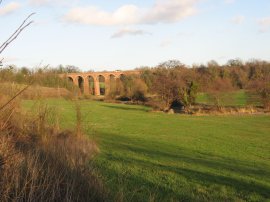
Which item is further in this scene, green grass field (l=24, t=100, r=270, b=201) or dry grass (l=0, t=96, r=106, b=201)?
green grass field (l=24, t=100, r=270, b=201)

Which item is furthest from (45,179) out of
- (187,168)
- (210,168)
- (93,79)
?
(93,79)

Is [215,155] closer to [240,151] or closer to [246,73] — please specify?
[240,151]

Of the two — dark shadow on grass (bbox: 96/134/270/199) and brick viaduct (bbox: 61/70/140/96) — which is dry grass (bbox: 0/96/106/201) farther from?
brick viaduct (bbox: 61/70/140/96)

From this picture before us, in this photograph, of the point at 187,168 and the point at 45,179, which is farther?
the point at 187,168

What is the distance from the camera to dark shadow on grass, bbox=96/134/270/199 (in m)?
12.6

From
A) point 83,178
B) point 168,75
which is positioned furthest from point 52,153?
point 168,75

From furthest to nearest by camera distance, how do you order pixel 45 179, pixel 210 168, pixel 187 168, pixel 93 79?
pixel 93 79, pixel 210 168, pixel 187 168, pixel 45 179

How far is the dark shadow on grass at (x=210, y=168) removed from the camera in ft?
41.5

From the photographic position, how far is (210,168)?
51.1 feet

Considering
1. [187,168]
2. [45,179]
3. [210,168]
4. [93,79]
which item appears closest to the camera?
[45,179]

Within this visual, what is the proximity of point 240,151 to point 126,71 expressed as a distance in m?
86.1

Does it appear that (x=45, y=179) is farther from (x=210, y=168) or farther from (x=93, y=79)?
(x=93, y=79)

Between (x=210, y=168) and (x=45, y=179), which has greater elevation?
(x=45, y=179)

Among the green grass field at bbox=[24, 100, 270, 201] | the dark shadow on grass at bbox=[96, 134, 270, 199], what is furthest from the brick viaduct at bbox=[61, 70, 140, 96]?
the dark shadow on grass at bbox=[96, 134, 270, 199]
